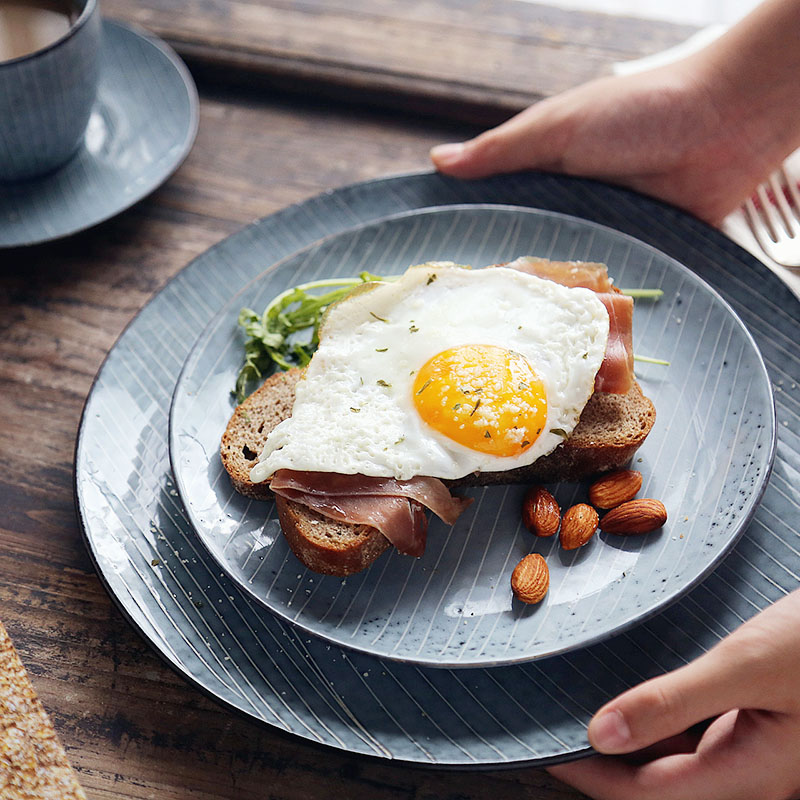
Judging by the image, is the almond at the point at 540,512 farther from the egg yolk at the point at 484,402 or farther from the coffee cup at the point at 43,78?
the coffee cup at the point at 43,78

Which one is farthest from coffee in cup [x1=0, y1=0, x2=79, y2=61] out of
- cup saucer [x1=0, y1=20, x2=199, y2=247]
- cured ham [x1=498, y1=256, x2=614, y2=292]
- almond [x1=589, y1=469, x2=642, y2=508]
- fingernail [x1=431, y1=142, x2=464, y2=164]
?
almond [x1=589, y1=469, x2=642, y2=508]

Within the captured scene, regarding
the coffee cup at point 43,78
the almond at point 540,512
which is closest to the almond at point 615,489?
the almond at point 540,512

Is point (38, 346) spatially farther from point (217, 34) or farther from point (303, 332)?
point (217, 34)

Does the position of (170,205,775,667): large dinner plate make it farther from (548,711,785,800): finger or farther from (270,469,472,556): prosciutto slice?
(548,711,785,800): finger

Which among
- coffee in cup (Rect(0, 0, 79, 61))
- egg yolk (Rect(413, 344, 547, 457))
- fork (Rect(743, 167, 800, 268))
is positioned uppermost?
fork (Rect(743, 167, 800, 268))

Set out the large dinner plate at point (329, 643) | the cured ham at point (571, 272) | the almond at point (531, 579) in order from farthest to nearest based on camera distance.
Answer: the cured ham at point (571, 272) → the almond at point (531, 579) → the large dinner plate at point (329, 643)

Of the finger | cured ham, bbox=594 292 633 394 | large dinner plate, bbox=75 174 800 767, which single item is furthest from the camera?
cured ham, bbox=594 292 633 394

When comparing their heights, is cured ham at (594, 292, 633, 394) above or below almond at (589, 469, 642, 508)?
above

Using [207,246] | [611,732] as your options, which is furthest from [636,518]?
[207,246]
